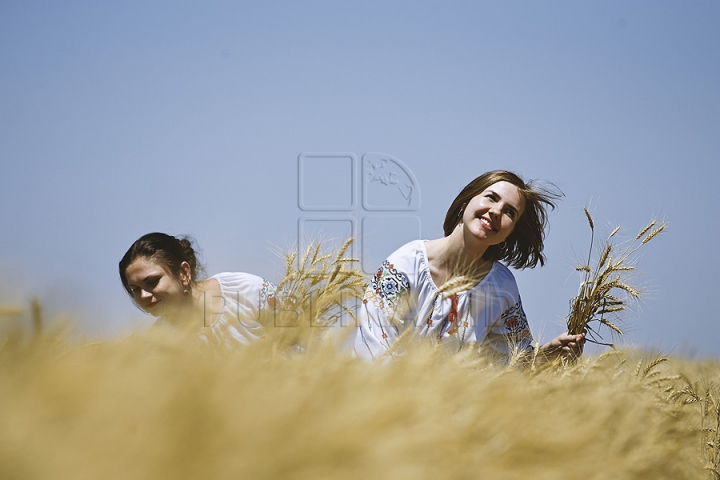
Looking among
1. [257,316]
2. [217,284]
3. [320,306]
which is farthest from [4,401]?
[217,284]

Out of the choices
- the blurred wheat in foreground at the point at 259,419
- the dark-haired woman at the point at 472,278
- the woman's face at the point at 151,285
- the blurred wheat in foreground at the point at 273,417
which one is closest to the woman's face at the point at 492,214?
the dark-haired woman at the point at 472,278

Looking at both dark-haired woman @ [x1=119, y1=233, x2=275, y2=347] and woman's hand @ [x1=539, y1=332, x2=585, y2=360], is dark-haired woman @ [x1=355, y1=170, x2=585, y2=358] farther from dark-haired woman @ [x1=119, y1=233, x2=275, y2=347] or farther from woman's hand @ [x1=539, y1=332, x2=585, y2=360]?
dark-haired woman @ [x1=119, y1=233, x2=275, y2=347]

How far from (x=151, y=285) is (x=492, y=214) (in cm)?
145

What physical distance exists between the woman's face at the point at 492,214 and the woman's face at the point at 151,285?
127 centimetres

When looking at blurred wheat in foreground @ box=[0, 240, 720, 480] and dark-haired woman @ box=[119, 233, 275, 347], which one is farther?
dark-haired woman @ box=[119, 233, 275, 347]

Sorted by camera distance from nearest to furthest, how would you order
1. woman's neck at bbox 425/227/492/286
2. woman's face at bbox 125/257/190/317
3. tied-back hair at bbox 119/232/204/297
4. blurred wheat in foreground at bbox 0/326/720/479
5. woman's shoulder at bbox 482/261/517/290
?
blurred wheat in foreground at bbox 0/326/720/479
woman's face at bbox 125/257/190/317
tied-back hair at bbox 119/232/204/297
woman's neck at bbox 425/227/492/286
woman's shoulder at bbox 482/261/517/290

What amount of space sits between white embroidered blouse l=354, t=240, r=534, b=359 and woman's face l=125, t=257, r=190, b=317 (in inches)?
31.1

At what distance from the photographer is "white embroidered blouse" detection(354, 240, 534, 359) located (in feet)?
8.48

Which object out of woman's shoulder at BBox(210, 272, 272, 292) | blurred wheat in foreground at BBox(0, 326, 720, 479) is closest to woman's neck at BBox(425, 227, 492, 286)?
woman's shoulder at BBox(210, 272, 272, 292)

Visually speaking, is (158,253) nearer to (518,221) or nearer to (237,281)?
(237,281)

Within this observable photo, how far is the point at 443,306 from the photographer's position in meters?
2.70

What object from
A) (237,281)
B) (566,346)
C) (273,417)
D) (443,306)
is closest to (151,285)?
(237,281)

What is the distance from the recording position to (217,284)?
9.45 ft

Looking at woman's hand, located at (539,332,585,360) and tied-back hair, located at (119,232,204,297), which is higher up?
tied-back hair, located at (119,232,204,297)
